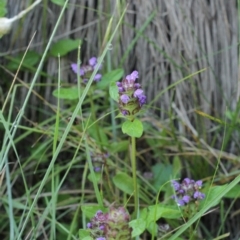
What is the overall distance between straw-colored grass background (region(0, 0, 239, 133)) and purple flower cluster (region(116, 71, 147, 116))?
470 mm

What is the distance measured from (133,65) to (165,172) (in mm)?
303

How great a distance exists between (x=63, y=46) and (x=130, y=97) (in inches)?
22.6

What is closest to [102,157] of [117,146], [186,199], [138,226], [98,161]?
[98,161]

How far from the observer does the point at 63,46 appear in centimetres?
156

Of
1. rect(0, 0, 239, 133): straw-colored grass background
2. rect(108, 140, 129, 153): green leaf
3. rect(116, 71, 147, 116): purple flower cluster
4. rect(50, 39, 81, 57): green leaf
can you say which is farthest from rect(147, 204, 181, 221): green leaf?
rect(50, 39, 81, 57): green leaf

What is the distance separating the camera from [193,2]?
154 cm

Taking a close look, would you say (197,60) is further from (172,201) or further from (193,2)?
(172,201)

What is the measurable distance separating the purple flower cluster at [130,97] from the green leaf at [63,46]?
1.73 feet

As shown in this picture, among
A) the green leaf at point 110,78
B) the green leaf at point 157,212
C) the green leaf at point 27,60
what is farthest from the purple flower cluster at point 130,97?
the green leaf at point 27,60

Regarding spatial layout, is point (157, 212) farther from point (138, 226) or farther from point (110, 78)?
point (110, 78)

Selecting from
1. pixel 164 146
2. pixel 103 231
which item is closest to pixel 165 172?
pixel 164 146

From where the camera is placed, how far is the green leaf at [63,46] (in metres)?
1.55

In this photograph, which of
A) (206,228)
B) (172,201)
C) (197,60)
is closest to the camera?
(172,201)

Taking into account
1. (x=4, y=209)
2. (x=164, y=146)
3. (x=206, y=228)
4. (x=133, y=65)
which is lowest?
(x=206, y=228)
